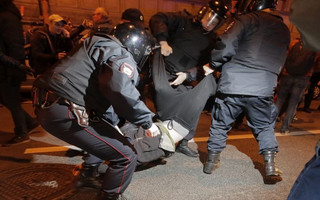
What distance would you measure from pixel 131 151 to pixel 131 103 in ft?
1.75

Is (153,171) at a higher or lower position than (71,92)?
lower

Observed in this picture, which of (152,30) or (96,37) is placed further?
(152,30)

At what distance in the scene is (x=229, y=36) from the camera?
7.33ft

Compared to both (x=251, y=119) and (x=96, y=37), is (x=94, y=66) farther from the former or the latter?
(x=251, y=119)

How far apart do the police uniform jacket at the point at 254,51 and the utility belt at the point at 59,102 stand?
1.49 meters

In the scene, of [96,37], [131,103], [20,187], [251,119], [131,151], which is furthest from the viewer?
[251,119]

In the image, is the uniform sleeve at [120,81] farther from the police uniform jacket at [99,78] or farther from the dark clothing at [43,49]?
the dark clothing at [43,49]

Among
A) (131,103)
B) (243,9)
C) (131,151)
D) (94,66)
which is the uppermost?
(243,9)

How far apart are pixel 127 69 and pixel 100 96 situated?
38 cm

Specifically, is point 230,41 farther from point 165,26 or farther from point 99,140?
point 99,140

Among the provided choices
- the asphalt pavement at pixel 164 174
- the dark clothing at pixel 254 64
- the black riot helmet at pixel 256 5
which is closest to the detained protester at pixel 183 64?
the black riot helmet at pixel 256 5

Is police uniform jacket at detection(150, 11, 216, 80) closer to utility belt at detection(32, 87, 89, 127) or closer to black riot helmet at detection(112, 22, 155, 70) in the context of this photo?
black riot helmet at detection(112, 22, 155, 70)

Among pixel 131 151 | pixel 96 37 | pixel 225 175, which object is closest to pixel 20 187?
pixel 131 151

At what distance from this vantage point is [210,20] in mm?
2664
